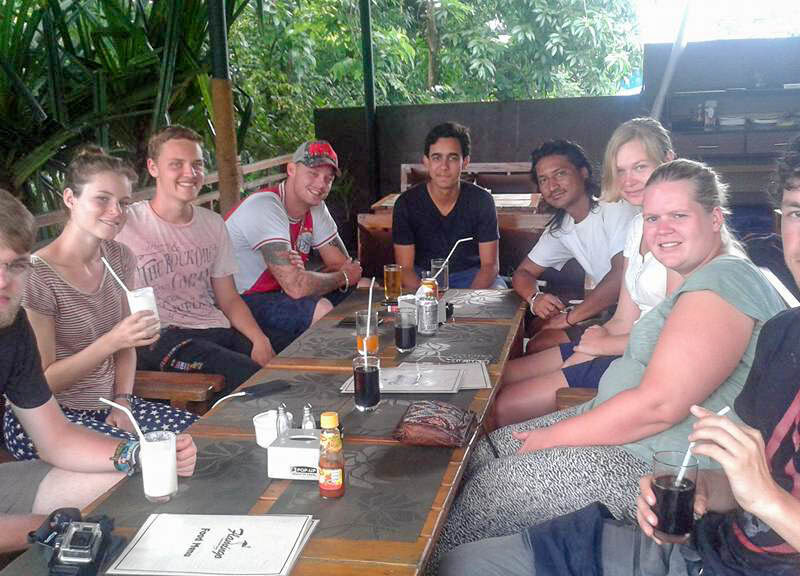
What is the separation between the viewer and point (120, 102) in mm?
3961

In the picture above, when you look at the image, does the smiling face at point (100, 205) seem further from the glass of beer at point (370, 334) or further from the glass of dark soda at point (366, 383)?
the glass of dark soda at point (366, 383)

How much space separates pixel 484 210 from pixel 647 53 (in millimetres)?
4190

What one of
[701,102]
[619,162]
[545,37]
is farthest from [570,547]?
[545,37]

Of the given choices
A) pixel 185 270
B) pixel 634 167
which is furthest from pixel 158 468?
pixel 634 167

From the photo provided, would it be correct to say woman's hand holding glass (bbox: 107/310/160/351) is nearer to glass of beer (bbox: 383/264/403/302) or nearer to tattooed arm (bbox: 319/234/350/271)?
glass of beer (bbox: 383/264/403/302)

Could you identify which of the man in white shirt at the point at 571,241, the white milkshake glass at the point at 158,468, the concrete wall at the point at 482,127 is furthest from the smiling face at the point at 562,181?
the concrete wall at the point at 482,127

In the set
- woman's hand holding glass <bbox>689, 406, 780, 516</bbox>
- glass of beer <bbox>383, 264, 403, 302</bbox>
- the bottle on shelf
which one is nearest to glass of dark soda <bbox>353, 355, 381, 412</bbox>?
the bottle on shelf

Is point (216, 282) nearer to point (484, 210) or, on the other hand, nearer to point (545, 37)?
point (484, 210)

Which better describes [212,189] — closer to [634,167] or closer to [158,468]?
[634,167]

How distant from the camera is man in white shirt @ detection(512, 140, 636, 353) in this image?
316 centimetres

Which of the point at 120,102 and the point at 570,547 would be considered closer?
the point at 570,547

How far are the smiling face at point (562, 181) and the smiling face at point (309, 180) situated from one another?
0.92 m

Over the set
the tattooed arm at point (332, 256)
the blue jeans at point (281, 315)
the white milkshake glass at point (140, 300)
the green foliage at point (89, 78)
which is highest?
the green foliage at point (89, 78)

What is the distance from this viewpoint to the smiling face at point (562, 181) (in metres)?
3.29
